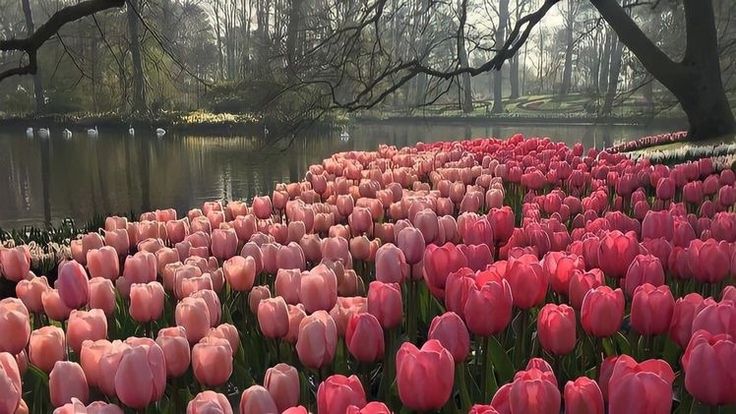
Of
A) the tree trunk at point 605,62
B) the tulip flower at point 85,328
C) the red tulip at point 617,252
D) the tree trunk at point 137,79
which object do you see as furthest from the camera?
the tree trunk at point 605,62

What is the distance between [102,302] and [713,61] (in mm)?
14176

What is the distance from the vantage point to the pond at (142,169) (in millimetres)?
15922

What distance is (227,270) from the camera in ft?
7.95

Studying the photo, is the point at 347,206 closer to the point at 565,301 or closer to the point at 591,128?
the point at 565,301

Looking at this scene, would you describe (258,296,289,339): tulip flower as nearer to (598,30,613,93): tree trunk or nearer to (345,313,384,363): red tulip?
(345,313,384,363): red tulip

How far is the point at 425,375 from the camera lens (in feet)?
4.43

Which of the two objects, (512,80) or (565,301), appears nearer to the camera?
(565,301)

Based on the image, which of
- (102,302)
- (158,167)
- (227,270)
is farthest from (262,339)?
(158,167)

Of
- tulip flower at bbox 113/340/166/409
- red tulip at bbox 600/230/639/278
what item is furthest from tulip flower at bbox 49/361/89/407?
red tulip at bbox 600/230/639/278

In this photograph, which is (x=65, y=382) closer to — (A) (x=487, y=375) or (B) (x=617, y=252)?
(A) (x=487, y=375)

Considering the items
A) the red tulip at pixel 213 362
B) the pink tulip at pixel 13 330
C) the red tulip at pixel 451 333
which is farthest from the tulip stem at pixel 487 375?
the pink tulip at pixel 13 330

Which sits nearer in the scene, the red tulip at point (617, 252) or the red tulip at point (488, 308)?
the red tulip at point (488, 308)

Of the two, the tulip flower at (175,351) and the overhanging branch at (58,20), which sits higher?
the overhanging branch at (58,20)

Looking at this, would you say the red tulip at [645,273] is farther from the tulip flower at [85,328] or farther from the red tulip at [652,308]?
the tulip flower at [85,328]
